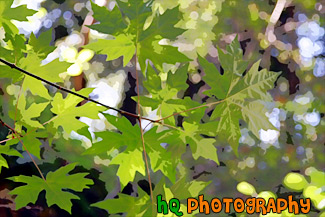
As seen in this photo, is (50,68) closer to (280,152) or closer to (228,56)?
(228,56)

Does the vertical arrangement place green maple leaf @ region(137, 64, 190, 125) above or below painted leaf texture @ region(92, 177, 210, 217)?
above

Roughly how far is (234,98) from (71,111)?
0.16 meters

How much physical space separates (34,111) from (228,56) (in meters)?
0.21

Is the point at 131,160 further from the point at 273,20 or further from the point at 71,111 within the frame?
the point at 273,20

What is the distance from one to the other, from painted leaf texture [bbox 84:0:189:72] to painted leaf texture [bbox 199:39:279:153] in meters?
0.04

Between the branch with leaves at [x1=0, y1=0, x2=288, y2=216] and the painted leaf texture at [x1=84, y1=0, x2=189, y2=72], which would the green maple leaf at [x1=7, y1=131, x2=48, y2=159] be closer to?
the branch with leaves at [x1=0, y1=0, x2=288, y2=216]

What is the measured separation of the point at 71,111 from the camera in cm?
34

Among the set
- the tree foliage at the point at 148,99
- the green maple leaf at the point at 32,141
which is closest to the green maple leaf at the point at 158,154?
the tree foliage at the point at 148,99

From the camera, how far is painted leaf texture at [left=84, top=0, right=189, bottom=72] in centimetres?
28

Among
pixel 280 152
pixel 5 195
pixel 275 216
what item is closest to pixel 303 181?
pixel 275 216

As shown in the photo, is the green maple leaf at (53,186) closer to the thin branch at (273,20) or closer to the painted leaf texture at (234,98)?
the painted leaf texture at (234,98)

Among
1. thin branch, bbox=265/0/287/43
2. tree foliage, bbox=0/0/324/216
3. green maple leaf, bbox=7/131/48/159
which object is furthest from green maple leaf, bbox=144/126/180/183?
thin branch, bbox=265/0/287/43

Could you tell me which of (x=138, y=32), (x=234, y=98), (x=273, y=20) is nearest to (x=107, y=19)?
(x=138, y=32)

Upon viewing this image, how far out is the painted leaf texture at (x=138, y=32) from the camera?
0.28 metres
